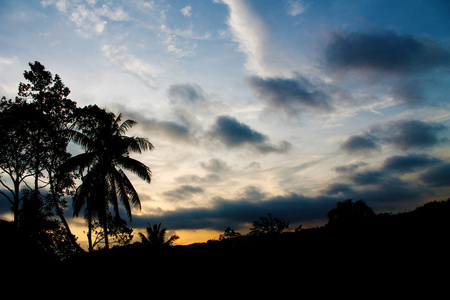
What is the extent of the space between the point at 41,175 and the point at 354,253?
19.2 m

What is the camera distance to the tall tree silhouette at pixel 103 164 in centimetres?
1719

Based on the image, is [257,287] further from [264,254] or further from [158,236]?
[158,236]

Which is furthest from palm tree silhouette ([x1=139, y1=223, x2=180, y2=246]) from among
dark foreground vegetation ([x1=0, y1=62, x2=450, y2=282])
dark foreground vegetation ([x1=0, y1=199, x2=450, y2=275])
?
dark foreground vegetation ([x1=0, y1=199, x2=450, y2=275])

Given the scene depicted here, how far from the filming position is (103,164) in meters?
17.7

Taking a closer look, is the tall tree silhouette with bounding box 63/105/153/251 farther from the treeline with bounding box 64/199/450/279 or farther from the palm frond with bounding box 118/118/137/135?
the treeline with bounding box 64/199/450/279

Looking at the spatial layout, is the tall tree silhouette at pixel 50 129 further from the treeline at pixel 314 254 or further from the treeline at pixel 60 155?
the treeline at pixel 314 254

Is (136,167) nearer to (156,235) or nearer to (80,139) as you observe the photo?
(80,139)

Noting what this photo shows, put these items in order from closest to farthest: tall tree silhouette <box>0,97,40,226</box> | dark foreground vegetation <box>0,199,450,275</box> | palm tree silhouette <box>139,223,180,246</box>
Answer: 1. dark foreground vegetation <box>0,199,450,275</box>
2. tall tree silhouette <box>0,97,40,226</box>
3. palm tree silhouette <box>139,223,180,246</box>

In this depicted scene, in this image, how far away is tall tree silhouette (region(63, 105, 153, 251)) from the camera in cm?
1719

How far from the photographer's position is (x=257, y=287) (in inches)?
203

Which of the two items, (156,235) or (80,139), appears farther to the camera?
(156,235)

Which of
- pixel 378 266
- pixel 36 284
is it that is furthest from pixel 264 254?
pixel 36 284

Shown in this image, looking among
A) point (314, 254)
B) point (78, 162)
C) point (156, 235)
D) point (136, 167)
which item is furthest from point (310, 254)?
point (156, 235)

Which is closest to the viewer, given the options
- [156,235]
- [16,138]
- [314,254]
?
[314,254]
